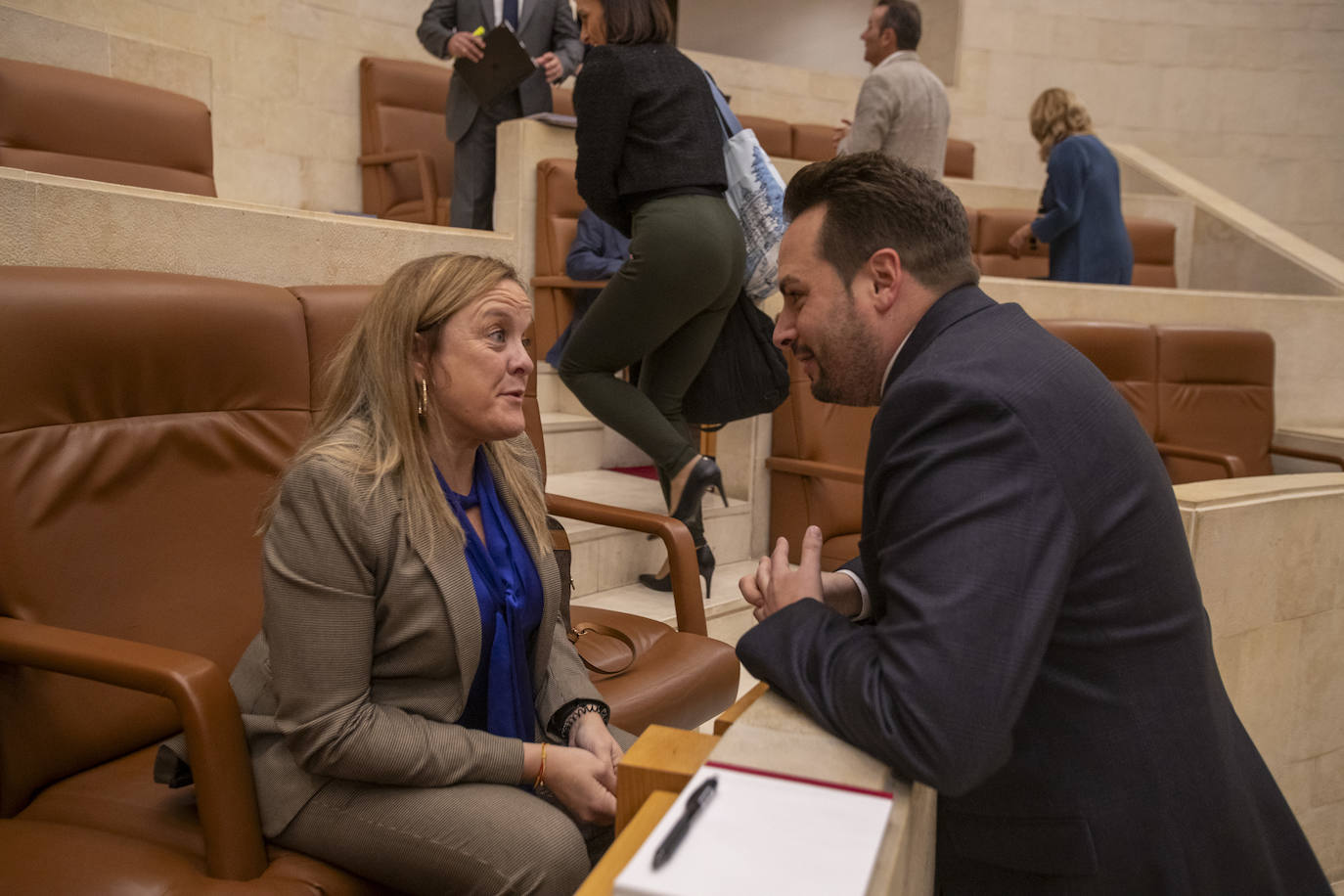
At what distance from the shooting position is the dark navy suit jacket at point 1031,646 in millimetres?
860

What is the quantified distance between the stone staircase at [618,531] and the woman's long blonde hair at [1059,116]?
7.38 ft

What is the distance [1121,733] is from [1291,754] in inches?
83.6

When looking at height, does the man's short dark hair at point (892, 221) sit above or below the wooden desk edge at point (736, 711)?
above

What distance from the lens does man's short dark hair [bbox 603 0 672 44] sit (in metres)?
2.23

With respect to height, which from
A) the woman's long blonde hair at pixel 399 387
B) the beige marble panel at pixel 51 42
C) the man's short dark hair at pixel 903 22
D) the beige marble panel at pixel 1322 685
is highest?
the man's short dark hair at pixel 903 22

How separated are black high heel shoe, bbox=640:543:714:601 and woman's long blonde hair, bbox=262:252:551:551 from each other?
136 cm

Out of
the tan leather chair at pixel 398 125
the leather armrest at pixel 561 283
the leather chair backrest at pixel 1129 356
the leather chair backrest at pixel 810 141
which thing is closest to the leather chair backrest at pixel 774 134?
the leather chair backrest at pixel 810 141

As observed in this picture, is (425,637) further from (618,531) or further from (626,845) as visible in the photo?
(618,531)

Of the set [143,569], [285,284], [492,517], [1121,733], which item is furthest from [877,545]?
[285,284]

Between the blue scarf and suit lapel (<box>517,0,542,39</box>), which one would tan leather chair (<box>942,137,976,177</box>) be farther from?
the blue scarf

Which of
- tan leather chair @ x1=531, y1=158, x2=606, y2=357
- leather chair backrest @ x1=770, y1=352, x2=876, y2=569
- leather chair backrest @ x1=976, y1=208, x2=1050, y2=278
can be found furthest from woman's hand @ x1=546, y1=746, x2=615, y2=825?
leather chair backrest @ x1=976, y1=208, x2=1050, y2=278

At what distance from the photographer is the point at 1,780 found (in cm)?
128

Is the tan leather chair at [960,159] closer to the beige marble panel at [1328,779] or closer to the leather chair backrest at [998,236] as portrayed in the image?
the leather chair backrest at [998,236]

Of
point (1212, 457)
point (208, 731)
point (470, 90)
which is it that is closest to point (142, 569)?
point (208, 731)
